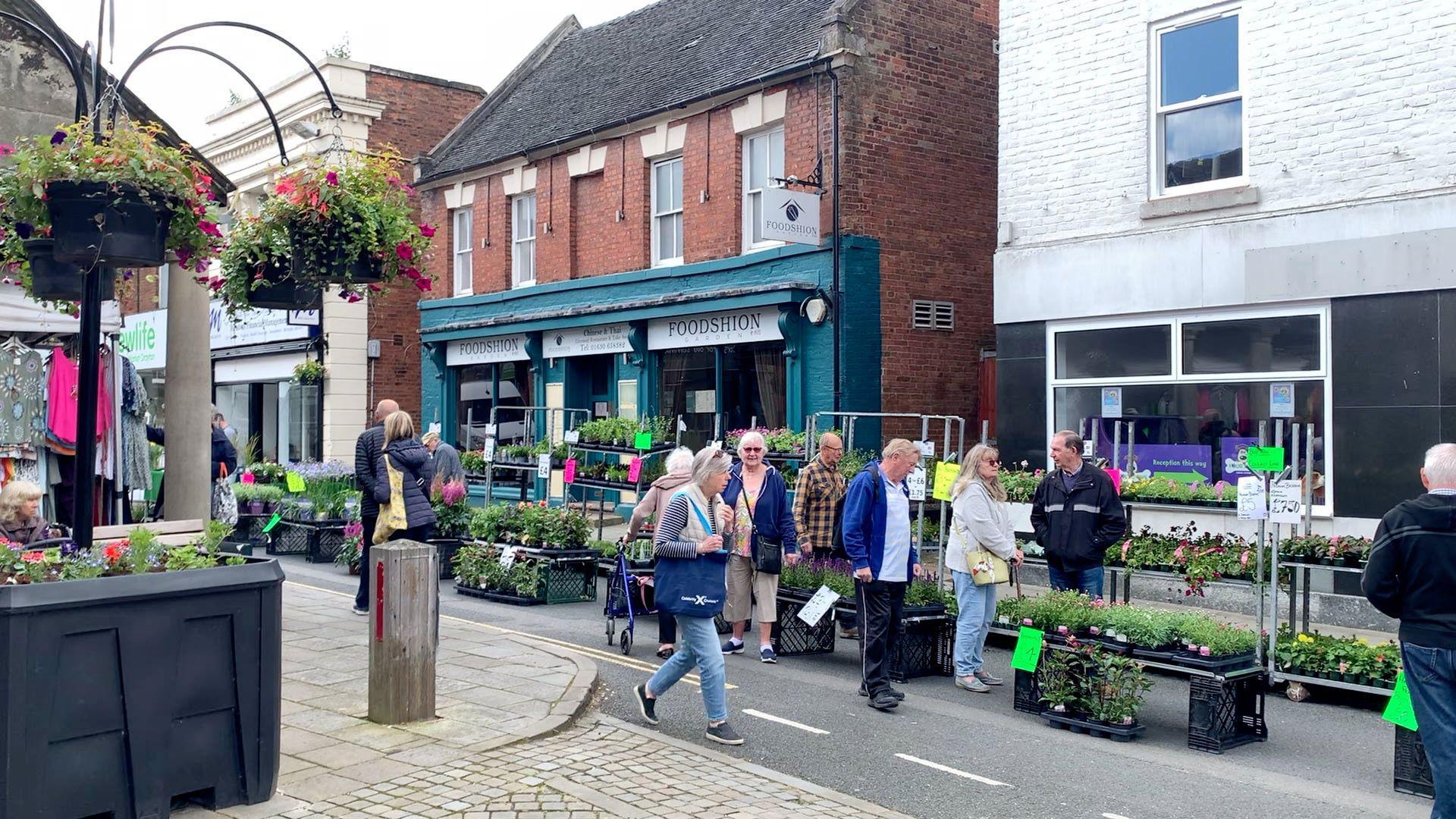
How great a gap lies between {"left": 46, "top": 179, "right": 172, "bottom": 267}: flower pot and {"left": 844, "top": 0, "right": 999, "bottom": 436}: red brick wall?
11.5m

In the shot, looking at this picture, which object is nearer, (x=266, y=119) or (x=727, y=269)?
(x=727, y=269)

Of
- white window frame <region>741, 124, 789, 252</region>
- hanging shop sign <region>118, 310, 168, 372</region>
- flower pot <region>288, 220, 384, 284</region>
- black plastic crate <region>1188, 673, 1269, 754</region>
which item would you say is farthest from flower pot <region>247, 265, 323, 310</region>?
hanging shop sign <region>118, 310, 168, 372</region>

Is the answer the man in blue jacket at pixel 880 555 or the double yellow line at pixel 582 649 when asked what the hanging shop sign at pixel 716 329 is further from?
the man in blue jacket at pixel 880 555

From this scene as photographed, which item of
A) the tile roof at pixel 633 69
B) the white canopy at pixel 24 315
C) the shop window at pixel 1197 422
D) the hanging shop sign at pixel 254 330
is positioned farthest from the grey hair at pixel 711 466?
the hanging shop sign at pixel 254 330

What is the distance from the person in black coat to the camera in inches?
407

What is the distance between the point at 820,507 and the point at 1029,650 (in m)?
2.75

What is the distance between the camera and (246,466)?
849 inches

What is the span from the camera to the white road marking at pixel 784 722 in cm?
772

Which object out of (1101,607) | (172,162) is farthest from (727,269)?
(172,162)

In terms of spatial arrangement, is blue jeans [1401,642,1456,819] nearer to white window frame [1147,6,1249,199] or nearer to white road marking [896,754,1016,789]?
white road marking [896,754,1016,789]

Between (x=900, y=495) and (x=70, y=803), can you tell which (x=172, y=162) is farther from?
(x=900, y=495)

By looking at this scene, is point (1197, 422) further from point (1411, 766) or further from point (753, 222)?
point (753, 222)

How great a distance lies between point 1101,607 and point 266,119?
78.6 feet

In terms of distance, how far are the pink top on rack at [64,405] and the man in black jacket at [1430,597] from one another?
8898 millimetres
